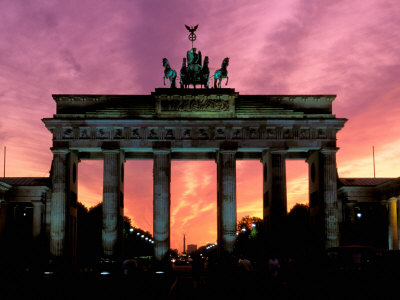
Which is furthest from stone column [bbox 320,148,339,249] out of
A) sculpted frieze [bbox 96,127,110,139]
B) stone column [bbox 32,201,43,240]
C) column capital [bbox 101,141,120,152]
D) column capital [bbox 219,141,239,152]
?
stone column [bbox 32,201,43,240]

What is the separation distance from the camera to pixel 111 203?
69312mm

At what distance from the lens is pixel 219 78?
241 ft

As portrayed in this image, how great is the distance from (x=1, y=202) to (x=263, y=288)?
138ft

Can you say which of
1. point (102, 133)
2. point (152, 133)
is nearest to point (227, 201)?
point (152, 133)

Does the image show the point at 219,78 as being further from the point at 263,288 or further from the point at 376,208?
the point at 263,288

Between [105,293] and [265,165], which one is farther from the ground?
[265,165]

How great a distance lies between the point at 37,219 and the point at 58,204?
5096 millimetres

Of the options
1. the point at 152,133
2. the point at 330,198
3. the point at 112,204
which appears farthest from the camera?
the point at 152,133

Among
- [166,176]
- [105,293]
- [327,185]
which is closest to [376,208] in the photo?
[327,185]

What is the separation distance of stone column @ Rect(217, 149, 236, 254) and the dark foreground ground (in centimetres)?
2052

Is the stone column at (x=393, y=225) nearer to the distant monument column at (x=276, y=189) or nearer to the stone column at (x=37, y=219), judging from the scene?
the distant monument column at (x=276, y=189)

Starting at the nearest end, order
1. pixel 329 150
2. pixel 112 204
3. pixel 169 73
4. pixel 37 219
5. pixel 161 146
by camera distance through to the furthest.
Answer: pixel 112 204, pixel 161 146, pixel 329 150, pixel 37 219, pixel 169 73

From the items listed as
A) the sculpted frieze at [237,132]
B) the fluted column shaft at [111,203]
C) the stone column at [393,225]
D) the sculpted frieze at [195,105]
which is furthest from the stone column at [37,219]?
the stone column at [393,225]

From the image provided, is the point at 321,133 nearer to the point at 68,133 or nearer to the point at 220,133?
the point at 220,133
